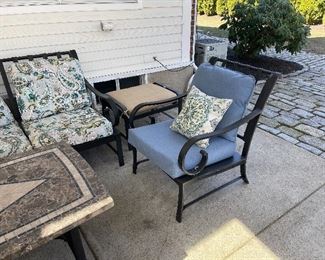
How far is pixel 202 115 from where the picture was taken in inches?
82.7

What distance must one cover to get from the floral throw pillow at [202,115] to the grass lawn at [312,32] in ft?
18.2

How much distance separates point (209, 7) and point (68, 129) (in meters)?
10.8

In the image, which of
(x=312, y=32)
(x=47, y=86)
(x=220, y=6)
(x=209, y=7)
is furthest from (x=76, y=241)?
(x=209, y=7)

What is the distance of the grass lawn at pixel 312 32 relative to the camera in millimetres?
6858

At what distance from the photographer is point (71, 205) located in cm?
142

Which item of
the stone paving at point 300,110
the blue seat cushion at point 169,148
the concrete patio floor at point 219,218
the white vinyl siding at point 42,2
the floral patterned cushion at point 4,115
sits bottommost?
the stone paving at point 300,110

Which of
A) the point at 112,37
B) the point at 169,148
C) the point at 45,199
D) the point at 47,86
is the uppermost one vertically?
the point at 112,37

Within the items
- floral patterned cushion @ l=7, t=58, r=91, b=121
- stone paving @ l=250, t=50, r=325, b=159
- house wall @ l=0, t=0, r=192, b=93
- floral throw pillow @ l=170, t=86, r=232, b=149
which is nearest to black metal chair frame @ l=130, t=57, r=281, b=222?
floral throw pillow @ l=170, t=86, r=232, b=149

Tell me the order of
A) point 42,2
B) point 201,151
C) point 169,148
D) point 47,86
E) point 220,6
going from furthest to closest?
point 220,6, point 42,2, point 47,86, point 169,148, point 201,151

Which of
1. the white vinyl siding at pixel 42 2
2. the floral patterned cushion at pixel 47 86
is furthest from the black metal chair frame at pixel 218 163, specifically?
the white vinyl siding at pixel 42 2

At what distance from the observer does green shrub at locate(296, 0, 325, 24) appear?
28.6 ft

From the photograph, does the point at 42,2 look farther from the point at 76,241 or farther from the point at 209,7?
the point at 209,7

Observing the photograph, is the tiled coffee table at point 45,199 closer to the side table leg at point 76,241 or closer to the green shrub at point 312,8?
the side table leg at point 76,241

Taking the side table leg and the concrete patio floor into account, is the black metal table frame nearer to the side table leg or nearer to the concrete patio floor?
the side table leg
